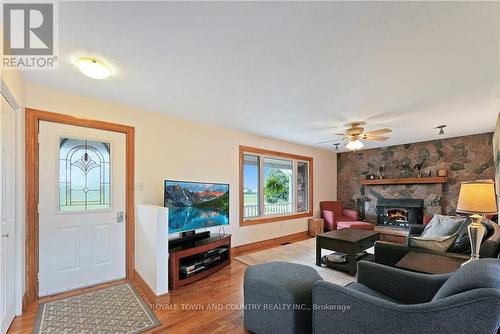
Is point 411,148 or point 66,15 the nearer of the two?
point 66,15

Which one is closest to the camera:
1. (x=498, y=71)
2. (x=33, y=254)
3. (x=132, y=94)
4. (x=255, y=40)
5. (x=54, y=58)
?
(x=255, y=40)

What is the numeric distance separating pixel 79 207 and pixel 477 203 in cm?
412

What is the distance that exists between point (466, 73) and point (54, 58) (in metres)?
3.69

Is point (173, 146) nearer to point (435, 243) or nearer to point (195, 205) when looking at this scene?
point (195, 205)

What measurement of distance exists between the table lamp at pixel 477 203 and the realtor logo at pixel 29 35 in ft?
11.3

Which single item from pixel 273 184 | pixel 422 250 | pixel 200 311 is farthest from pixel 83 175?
pixel 422 250

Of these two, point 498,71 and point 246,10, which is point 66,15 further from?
point 498,71

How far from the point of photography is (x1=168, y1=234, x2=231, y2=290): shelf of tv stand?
2852mm

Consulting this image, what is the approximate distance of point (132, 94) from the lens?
9.09 ft

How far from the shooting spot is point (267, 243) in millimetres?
5000

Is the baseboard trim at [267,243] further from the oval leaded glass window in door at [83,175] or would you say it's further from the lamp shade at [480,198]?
the lamp shade at [480,198]

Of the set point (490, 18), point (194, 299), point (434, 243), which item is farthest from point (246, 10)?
point (434, 243)

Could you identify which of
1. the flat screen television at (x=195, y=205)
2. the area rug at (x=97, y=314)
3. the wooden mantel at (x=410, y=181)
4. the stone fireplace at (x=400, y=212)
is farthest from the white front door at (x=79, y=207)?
the stone fireplace at (x=400, y=212)

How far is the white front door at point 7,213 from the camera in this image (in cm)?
191
